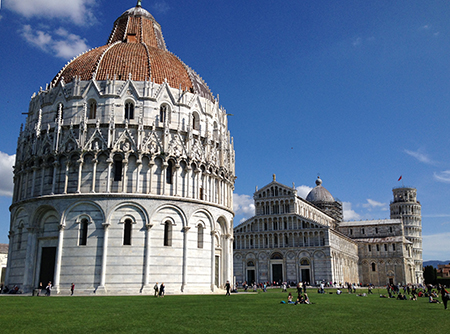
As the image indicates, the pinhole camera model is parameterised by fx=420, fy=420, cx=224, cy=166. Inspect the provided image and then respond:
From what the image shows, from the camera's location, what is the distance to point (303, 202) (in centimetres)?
9712

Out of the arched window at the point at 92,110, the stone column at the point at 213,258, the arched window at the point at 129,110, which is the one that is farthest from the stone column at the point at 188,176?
the arched window at the point at 92,110

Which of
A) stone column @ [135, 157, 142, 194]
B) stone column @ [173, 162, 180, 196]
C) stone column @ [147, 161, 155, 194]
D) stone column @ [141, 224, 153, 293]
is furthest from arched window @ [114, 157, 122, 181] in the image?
stone column @ [141, 224, 153, 293]

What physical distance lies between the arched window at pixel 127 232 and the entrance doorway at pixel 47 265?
6363 mm

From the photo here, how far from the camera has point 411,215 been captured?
13450cm

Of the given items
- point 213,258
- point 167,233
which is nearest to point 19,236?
point 167,233

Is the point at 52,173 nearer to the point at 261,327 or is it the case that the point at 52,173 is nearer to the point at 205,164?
the point at 205,164

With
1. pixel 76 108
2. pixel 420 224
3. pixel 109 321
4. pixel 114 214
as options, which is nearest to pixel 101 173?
pixel 114 214

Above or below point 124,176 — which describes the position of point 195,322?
below

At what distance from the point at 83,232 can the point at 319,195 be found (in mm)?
94326

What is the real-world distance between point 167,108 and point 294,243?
5619 cm

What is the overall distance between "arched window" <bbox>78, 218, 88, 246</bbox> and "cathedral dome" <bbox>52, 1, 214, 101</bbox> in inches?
532

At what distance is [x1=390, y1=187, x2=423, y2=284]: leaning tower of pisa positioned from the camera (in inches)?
5226

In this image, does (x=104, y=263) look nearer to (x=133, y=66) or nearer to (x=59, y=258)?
(x=59, y=258)

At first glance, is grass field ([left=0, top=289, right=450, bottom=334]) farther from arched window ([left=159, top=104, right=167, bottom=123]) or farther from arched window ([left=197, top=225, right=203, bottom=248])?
arched window ([left=159, top=104, right=167, bottom=123])
